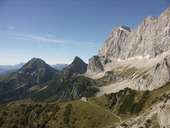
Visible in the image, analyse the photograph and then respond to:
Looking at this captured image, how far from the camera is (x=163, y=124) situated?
7018 inches

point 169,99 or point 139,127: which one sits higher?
point 169,99

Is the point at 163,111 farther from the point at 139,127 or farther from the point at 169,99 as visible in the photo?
the point at 139,127

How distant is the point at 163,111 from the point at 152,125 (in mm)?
14215

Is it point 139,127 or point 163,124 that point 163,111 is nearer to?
point 163,124

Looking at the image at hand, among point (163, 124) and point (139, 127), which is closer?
point (163, 124)

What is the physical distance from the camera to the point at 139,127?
200 m

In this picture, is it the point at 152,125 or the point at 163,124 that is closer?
the point at 163,124

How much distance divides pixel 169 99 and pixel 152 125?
20224 millimetres

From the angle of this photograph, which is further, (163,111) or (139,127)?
(139,127)

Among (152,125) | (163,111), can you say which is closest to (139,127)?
(152,125)

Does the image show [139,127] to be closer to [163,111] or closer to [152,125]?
[152,125]

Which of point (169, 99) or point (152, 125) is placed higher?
point (169, 99)

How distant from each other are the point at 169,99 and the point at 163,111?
36.3ft

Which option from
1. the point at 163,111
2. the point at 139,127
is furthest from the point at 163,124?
the point at 139,127
